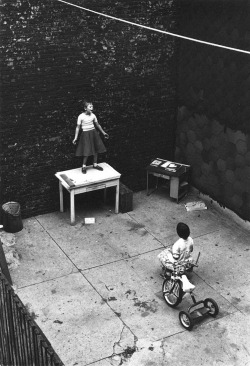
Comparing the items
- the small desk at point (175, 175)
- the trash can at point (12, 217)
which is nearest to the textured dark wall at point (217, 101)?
the small desk at point (175, 175)

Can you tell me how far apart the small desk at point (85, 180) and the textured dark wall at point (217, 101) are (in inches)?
72.7

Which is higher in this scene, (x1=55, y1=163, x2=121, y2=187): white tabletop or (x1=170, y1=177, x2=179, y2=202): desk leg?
(x1=55, y1=163, x2=121, y2=187): white tabletop

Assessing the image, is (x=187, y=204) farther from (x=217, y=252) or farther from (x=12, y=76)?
(x=12, y=76)

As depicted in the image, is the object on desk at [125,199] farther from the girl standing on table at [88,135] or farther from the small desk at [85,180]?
the girl standing on table at [88,135]

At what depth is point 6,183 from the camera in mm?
9867

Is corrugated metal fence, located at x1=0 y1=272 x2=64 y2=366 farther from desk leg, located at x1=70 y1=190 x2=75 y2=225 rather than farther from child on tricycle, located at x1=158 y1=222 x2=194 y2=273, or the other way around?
desk leg, located at x1=70 y1=190 x2=75 y2=225

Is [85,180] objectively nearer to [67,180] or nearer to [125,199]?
[67,180]

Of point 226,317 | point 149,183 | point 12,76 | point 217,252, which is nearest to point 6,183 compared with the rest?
point 12,76

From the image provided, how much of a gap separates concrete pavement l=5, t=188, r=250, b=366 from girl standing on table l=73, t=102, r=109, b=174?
4.26ft

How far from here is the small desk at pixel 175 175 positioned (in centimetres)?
1073

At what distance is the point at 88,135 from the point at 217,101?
247cm

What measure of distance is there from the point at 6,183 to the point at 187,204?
3603 millimetres

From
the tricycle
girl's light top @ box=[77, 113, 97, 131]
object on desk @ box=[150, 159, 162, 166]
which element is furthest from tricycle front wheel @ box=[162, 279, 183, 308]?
object on desk @ box=[150, 159, 162, 166]

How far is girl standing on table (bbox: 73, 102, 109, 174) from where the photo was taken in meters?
9.70
